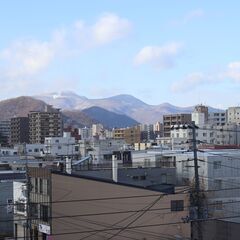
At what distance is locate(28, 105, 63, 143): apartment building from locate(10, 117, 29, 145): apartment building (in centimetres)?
165

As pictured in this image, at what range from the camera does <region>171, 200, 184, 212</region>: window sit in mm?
28161

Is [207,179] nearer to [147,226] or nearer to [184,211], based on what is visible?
[184,211]

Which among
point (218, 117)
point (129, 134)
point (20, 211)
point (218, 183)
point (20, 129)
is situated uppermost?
point (218, 117)

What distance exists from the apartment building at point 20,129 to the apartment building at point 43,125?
5.40ft

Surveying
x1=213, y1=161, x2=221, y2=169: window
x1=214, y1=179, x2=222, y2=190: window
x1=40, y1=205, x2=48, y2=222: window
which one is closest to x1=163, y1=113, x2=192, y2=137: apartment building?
x1=213, y1=161, x2=221, y2=169: window

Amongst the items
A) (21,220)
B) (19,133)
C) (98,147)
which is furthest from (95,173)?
(19,133)

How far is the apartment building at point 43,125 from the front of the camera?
141000 mm

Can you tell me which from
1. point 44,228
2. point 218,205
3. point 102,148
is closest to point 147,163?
point 218,205

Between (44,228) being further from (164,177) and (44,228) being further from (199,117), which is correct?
(199,117)

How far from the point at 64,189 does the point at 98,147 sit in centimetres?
4838

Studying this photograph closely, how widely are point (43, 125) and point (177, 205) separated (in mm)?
115688

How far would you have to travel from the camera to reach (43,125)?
14200cm

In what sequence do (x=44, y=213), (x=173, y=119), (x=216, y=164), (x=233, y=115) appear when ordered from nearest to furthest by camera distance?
(x=44, y=213) → (x=216, y=164) → (x=173, y=119) → (x=233, y=115)

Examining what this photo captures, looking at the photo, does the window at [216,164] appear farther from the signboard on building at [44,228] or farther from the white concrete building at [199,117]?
the white concrete building at [199,117]
